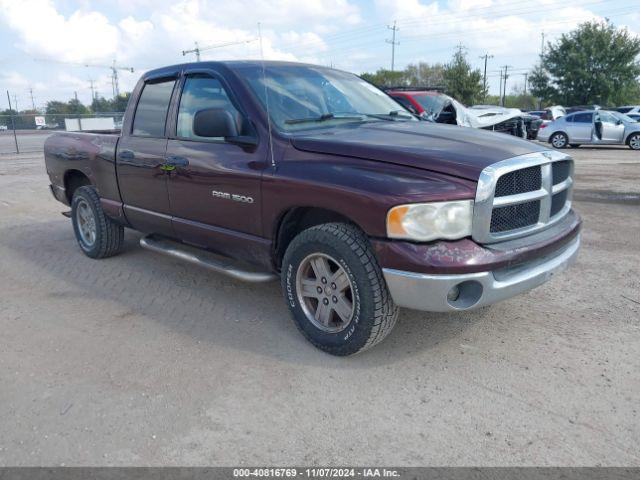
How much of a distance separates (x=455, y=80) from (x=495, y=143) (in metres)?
33.0

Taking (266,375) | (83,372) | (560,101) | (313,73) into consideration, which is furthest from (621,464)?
(560,101)

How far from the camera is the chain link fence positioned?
28.2 metres

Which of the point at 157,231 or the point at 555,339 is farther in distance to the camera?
the point at 157,231

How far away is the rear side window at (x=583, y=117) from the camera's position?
1953cm

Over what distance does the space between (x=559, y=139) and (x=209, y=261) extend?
1921cm

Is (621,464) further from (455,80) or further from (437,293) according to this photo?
(455,80)

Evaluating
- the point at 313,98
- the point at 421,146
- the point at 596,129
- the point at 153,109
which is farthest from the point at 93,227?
the point at 596,129

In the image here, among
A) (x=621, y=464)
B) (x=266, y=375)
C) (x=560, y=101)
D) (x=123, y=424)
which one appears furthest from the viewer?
(x=560, y=101)

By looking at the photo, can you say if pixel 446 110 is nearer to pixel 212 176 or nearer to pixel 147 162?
pixel 147 162

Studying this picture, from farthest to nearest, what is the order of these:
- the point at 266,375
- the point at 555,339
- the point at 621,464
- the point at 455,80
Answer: the point at 455,80 → the point at 555,339 → the point at 266,375 → the point at 621,464

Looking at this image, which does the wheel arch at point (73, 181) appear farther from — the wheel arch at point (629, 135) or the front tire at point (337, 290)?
the wheel arch at point (629, 135)

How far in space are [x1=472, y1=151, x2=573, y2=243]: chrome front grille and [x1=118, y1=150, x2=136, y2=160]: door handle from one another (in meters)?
3.19

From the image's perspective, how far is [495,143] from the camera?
3436 mm

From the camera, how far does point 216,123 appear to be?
3.67 meters
